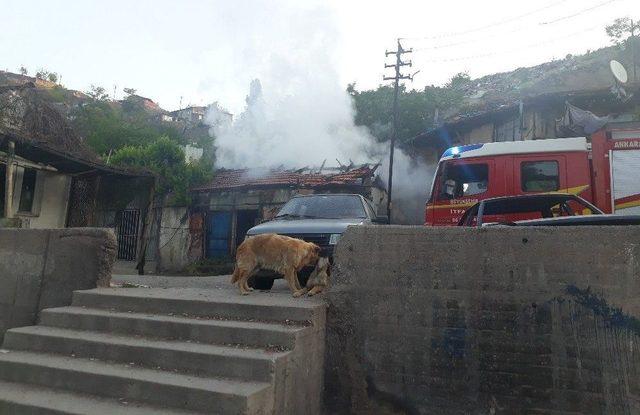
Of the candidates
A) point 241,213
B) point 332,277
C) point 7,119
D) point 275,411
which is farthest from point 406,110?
point 275,411

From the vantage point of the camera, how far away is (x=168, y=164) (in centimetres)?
1855

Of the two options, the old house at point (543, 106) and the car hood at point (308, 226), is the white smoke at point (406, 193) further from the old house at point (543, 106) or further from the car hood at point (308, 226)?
the car hood at point (308, 226)

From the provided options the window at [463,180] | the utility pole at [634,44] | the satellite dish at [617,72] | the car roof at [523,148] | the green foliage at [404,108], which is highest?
the utility pole at [634,44]

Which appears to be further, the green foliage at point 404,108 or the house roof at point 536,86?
the green foliage at point 404,108

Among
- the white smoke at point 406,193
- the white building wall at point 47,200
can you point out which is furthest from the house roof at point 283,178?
the white building wall at point 47,200

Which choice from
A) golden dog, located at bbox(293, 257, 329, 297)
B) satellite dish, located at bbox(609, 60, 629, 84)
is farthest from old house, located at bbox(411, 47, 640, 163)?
golden dog, located at bbox(293, 257, 329, 297)

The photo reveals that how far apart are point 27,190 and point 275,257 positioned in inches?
491

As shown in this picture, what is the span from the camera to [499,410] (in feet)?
13.7

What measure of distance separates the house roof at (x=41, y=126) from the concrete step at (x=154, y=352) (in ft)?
31.4

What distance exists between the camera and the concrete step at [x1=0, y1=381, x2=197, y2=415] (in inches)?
139

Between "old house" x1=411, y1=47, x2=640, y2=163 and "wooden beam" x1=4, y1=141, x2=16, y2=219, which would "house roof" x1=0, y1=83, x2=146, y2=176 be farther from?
"old house" x1=411, y1=47, x2=640, y2=163

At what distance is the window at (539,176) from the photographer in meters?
8.07

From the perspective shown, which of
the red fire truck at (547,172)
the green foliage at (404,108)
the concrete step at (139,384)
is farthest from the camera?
the green foliage at (404,108)

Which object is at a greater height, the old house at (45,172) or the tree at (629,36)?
the tree at (629,36)
